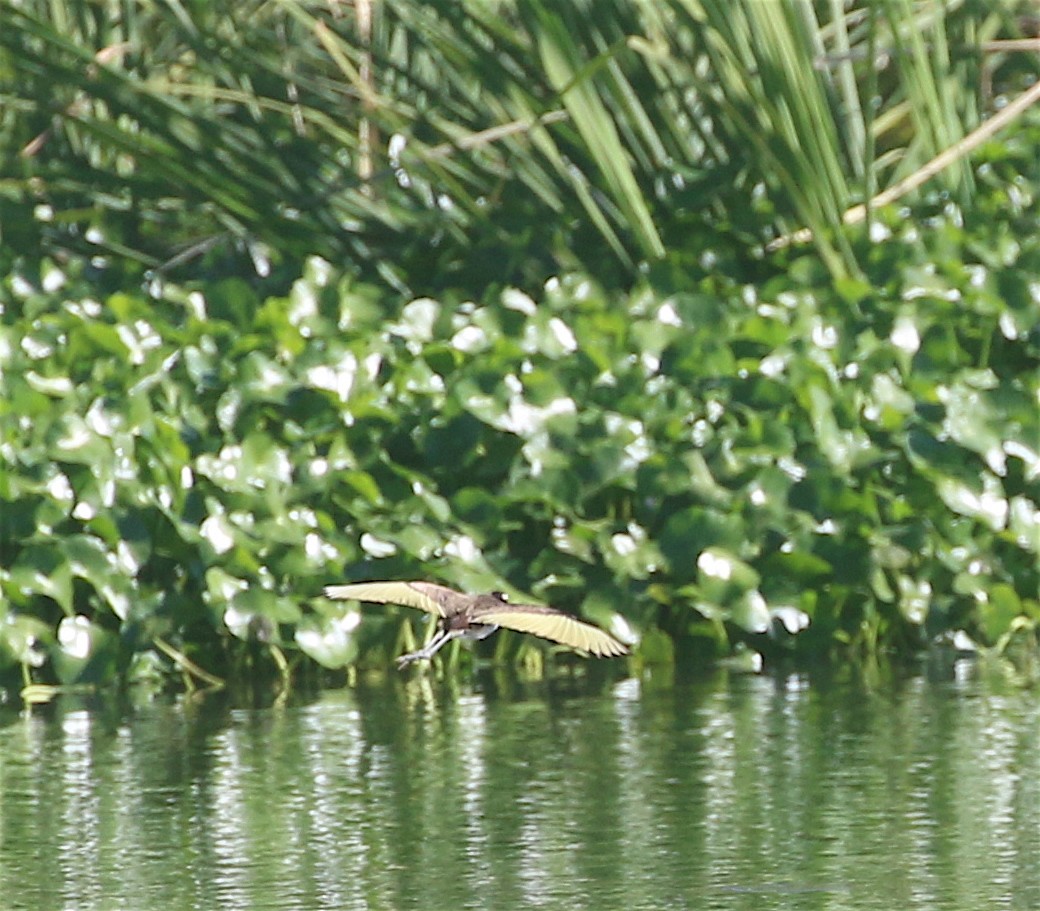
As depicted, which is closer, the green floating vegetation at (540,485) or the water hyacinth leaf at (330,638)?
the water hyacinth leaf at (330,638)

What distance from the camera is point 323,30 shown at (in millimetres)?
5668

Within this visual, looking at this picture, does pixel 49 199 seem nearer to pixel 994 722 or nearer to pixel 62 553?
pixel 62 553

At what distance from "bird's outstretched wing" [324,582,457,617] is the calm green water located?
24 cm

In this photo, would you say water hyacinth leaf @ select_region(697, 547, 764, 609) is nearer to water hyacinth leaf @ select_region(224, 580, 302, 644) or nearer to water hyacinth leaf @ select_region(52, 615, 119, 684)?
water hyacinth leaf @ select_region(224, 580, 302, 644)

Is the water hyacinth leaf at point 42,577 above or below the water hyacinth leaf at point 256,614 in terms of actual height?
above

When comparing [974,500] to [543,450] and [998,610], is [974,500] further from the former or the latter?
[543,450]

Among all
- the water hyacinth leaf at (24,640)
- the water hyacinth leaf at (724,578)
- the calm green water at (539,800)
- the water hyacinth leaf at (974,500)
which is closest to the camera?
the calm green water at (539,800)

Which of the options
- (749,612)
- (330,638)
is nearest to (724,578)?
(749,612)

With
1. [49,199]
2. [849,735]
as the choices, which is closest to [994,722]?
[849,735]

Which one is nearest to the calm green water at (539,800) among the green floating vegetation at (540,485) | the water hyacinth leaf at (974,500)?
the green floating vegetation at (540,485)

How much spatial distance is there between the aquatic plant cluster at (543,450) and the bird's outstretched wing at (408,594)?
0.50 meters

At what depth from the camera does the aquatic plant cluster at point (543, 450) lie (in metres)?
4.61

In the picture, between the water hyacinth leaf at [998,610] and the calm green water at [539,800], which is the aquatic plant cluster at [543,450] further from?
the calm green water at [539,800]

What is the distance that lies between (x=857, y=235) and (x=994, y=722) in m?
1.82
